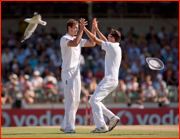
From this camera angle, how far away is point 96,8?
886 inches

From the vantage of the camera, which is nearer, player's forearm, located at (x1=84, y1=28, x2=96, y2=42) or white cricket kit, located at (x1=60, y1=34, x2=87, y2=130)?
player's forearm, located at (x1=84, y1=28, x2=96, y2=42)

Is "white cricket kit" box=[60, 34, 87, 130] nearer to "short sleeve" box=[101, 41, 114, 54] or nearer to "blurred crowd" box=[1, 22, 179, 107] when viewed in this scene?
"short sleeve" box=[101, 41, 114, 54]

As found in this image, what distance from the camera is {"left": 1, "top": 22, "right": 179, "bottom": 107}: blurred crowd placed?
1542 centimetres

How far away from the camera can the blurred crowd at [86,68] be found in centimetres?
1542

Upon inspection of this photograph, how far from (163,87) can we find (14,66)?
7106mm

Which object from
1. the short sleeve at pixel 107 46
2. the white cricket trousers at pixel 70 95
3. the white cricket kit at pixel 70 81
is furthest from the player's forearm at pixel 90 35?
the white cricket trousers at pixel 70 95

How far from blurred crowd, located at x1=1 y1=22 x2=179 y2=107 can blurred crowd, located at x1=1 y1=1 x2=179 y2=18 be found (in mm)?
1601

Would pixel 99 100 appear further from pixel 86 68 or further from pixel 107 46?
pixel 86 68

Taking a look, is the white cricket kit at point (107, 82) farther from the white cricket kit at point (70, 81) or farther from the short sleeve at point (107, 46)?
the white cricket kit at point (70, 81)

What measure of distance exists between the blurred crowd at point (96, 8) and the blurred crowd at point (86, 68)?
1.60 meters

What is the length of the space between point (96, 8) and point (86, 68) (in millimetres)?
5920

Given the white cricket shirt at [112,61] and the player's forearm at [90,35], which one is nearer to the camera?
the player's forearm at [90,35]

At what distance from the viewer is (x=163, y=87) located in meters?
15.7

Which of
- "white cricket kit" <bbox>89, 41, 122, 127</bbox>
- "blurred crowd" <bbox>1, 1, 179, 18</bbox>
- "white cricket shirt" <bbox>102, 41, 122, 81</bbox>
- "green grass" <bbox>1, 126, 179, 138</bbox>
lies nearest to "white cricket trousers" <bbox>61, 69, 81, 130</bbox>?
"green grass" <bbox>1, 126, 179, 138</bbox>
